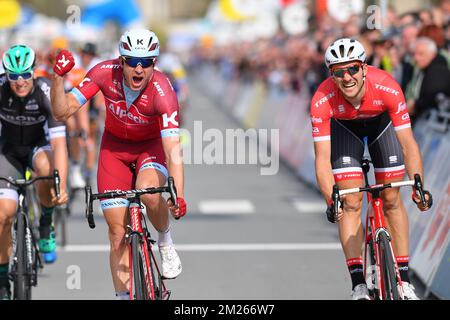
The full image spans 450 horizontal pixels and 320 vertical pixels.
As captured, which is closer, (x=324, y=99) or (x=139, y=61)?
(x=139, y=61)

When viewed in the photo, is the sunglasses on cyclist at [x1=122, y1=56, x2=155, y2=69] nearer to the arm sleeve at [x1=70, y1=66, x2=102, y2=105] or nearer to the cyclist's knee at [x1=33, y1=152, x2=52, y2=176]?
the arm sleeve at [x1=70, y1=66, x2=102, y2=105]

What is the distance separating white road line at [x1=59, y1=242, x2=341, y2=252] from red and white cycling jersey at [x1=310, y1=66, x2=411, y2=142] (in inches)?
172

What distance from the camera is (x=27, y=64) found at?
9172 millimetres

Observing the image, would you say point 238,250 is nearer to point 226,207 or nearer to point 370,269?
point 226,207

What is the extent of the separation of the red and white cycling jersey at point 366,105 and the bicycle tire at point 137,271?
142 centimetres

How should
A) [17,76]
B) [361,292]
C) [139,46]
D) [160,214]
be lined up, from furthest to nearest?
[17,76] → [160,214] → [361,292] → [139,46]

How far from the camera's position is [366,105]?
8.37 m

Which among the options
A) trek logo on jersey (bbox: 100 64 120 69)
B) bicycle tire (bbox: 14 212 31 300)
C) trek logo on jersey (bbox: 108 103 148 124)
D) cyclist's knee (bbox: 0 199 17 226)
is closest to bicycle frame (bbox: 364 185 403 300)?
trek logo on jersey (bbox: 108 103 148 124)

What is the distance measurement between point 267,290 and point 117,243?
7.33ft

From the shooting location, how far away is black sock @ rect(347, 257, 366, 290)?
27.3 feet

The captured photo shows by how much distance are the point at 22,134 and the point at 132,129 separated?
1606 millimetres

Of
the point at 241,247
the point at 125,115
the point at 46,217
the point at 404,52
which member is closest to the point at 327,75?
the point at 404,52

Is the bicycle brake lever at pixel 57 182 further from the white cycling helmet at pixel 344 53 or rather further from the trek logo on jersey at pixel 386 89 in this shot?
the trek logo on jersey at pixel 386 89
